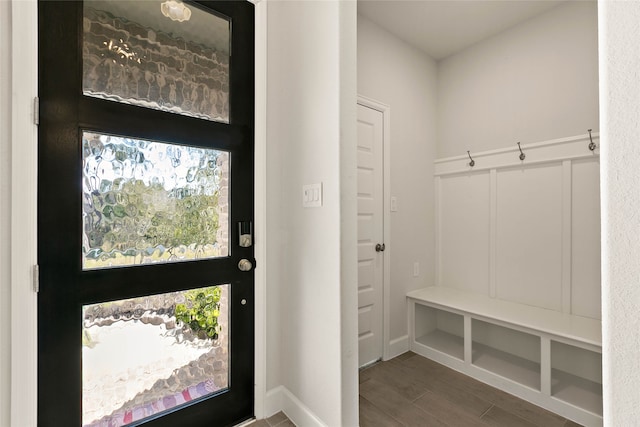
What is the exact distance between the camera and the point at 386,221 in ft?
7.98

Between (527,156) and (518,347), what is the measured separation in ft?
4.95

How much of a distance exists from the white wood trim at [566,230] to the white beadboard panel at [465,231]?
0.52 m

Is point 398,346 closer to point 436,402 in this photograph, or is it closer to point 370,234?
point 436,402

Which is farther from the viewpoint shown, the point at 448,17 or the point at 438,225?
the point at 438,225

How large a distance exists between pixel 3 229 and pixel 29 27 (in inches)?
30.6

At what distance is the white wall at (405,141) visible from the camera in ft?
7.84

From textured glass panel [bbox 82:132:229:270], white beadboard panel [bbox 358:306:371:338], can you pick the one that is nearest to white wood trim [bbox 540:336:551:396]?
white beadboard panel [bbox 358:306:371:338]

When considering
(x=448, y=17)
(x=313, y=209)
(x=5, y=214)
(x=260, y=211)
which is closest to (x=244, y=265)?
(x=260, y=211)

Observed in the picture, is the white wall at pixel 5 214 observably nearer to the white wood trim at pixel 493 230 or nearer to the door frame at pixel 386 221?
the door frame at pixel 386 221

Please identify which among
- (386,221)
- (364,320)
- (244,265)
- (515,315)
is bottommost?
(364,320)

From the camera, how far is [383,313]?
7.86ft

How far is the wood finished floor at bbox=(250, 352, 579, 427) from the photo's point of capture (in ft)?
5.51

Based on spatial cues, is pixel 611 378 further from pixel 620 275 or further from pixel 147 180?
pixel 147 180

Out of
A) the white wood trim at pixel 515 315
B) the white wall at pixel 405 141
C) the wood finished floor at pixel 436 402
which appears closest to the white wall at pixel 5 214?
the wood finished floor at pixel 436 402
